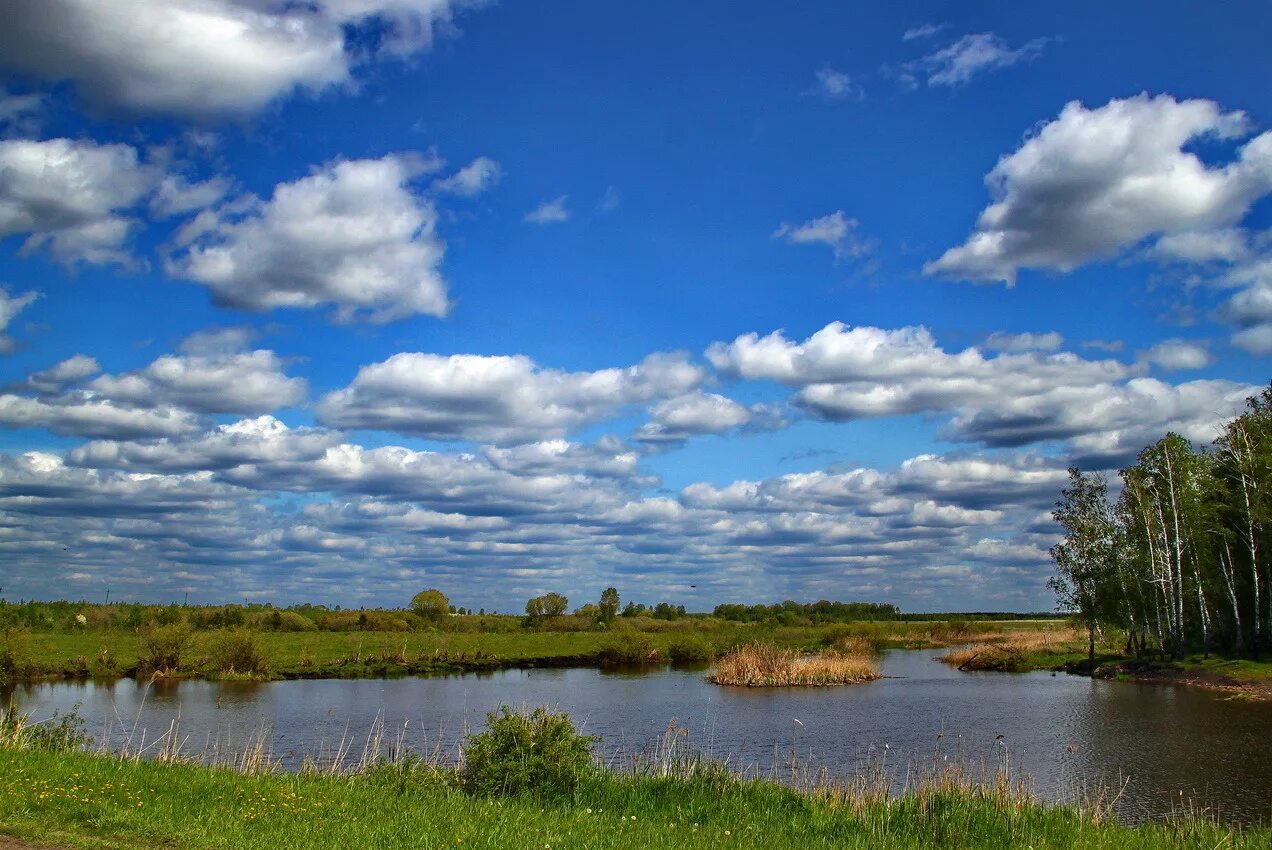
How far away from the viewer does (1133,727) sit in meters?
33.8

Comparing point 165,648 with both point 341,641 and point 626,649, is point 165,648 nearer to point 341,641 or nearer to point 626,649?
point 341,641

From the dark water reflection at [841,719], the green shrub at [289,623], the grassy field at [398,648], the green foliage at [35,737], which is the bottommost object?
the dark water reflection at [841,719]

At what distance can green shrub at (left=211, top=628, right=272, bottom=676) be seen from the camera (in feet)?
190

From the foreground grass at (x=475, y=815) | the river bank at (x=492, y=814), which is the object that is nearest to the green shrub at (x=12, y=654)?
the river bank at (x=492, y=814)

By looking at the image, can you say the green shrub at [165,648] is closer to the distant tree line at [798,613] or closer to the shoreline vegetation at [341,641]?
the shoreline vegetation at [341,641]

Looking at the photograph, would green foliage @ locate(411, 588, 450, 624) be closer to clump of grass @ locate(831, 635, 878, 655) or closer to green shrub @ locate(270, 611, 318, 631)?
green shrub @ locate(270, 611, 318, 631)

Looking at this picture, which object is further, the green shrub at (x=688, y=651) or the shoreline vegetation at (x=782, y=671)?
the green shrub at (x=688, y=651)

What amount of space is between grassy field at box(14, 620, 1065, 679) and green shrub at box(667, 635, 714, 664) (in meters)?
0.08

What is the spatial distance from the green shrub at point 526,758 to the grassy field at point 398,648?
46876mm

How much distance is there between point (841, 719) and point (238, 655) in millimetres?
38302

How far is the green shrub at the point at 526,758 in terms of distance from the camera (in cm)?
1612

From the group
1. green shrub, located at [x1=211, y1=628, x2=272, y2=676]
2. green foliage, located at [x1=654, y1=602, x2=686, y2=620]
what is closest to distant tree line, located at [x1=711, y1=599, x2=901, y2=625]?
green foliage, located at [x1=654, y1=602, x2=686, y2=620]

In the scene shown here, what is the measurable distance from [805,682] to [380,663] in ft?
97.7

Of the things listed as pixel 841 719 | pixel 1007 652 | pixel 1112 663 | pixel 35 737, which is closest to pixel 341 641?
pixel 841 719
